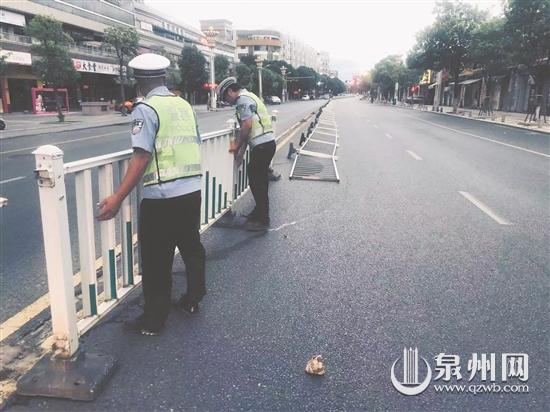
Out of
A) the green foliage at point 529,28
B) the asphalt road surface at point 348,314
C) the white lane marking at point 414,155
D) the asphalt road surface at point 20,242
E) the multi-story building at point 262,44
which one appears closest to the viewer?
the asphalt road surface at point 348,314

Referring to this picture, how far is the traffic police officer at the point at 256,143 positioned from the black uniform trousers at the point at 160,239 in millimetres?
2360

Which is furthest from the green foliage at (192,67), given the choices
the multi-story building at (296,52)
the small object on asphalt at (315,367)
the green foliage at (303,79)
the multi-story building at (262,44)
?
the multi-story building at (296,52)

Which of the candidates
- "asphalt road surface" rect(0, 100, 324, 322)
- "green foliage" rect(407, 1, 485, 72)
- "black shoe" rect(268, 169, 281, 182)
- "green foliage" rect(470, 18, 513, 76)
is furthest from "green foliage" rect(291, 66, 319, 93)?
"asphalt road surface" rect(0, 100, 324, 322)

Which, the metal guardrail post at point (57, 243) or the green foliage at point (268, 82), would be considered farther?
the green foliage at point (268, 82)

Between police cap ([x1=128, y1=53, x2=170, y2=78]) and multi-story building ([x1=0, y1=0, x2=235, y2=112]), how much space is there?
26442 mm

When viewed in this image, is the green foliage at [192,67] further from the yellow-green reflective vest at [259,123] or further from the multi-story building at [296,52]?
the multi-story building at [296,52]

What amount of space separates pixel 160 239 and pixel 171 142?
0.68m

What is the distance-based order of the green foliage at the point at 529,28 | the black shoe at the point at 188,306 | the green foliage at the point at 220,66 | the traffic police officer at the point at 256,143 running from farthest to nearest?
the green foliage at the point at 220,66 < the green foliage at the point at 529,28 < the traffic police officer at the point at 256,143 < the black shoe at the point at 188,306

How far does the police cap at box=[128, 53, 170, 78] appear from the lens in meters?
3.03

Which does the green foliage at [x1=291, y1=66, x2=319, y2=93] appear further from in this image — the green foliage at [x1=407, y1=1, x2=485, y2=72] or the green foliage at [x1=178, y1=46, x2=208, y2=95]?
the green foliage at [x1=407, y1=1, x2=485, y2=72]

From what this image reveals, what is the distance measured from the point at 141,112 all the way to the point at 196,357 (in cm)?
159

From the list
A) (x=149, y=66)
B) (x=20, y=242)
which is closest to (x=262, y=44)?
(x=20, y=242)

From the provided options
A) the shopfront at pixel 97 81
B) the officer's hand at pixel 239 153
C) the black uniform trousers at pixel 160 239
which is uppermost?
the shopfront at pixel 97 81

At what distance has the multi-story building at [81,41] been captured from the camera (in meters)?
38.7
